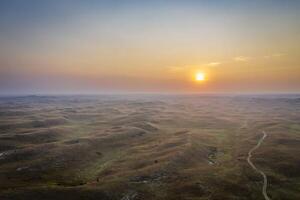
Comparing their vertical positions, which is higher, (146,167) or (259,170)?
(146,167)

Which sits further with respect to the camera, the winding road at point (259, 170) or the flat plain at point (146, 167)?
the winding road at point (259, 170)

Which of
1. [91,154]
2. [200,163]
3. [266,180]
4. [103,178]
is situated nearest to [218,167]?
[200,163]

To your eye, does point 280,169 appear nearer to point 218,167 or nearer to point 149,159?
point 218,167

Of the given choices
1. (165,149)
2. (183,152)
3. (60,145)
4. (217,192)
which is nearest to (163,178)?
(217,192)

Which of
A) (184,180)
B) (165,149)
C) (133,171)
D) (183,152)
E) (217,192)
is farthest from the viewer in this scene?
(165,149)

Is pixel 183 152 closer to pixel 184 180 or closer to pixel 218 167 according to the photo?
pixel 218 167

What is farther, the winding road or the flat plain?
the winding road

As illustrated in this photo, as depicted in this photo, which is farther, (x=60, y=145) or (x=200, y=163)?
(x=60, y=145)

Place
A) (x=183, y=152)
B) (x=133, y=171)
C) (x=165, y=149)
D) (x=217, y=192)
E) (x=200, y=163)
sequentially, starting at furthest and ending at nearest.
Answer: (x=165, y=149) → (x=183, y=152) → (x=200, y=163) → (x=133, y=171) → (x=217, y=192)

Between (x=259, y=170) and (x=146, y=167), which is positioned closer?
(x=259, y=170)
